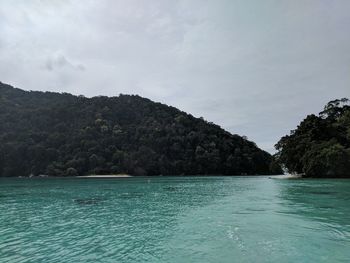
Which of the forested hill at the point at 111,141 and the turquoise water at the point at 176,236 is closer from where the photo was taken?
the turquoise water at the point at 176,236

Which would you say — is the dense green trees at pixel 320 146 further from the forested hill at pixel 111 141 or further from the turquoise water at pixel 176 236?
the turquoise water at pixel 176 236

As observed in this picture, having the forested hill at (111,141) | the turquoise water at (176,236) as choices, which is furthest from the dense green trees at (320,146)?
the turquoise water at (176,236)

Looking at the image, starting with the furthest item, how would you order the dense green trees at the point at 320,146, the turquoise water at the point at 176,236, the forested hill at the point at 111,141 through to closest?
1. the forested hill at the point at 111,141
2. the dense green trees at the point at 320,146
3. the turquoise water at the point at 176,236

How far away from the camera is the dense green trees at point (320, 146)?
84.8 metres

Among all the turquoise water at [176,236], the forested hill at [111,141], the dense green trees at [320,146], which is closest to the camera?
the turquoise water at [176,236]

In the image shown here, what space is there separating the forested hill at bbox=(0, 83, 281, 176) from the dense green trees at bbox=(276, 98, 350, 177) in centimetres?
2384

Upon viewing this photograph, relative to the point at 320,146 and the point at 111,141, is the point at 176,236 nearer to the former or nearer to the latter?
the point at 320,146

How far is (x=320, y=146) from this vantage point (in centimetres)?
9069

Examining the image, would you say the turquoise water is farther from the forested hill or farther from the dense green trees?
the forested hill

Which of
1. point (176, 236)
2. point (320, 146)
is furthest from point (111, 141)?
point (176, 236)

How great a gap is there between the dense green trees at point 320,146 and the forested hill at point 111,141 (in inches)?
939

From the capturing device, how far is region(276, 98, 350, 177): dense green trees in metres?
84.8

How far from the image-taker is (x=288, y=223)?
848 inches

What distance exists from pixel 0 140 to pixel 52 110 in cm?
3301
